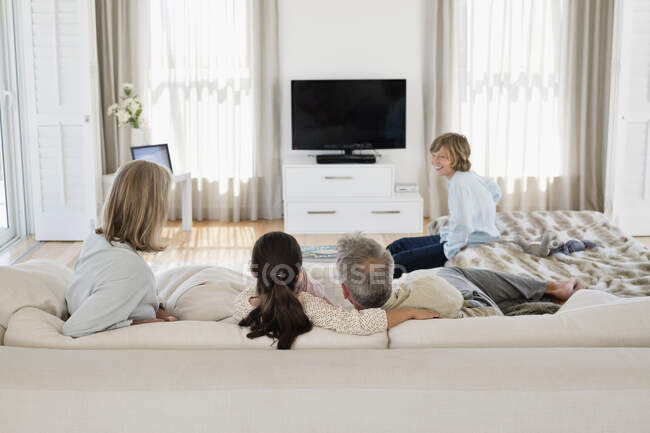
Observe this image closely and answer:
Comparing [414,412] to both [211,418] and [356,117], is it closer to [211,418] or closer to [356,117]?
[211,418]

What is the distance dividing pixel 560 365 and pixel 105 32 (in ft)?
17.4

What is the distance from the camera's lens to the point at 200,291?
2.23m

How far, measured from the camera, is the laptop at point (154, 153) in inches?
214

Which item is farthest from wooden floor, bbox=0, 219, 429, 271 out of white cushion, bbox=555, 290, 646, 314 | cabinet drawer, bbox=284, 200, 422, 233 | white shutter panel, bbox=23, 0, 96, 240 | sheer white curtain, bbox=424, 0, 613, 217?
white cushion, bbox=555, 290, 646, 314

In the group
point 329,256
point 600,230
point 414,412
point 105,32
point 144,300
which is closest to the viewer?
point 414,412

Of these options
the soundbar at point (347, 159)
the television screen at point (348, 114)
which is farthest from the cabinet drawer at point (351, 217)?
the television screen at point (348, 114)

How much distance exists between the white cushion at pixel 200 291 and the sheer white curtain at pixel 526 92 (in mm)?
3948

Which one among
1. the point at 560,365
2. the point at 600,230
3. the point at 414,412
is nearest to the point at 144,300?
the point at 414,412

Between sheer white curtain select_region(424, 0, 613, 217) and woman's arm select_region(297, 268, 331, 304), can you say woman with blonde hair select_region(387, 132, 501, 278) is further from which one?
sheer white curtain select_region(424, 0, 613, 217)

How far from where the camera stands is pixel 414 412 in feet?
4.83

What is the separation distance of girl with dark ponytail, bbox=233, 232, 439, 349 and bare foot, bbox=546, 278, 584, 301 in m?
0.99

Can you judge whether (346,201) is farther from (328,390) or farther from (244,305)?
(328,390)

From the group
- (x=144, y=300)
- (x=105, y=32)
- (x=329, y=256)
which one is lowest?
(x=329, y=256)

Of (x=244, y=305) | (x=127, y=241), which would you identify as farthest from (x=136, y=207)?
(x=244, y=305)
